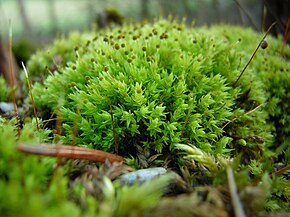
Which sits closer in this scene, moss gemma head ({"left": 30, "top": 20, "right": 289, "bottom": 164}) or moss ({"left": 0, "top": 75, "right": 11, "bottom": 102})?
moss gemma head ({"left": 30, "top": 20, "right": 289, "bottom": 164})

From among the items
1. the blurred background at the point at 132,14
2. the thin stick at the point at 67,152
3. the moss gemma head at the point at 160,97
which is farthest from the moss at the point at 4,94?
the thin stick at the point at 67,152

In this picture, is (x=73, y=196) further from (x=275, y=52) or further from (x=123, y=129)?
(x=275, y=52)

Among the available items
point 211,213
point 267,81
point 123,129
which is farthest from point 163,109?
point 267,81

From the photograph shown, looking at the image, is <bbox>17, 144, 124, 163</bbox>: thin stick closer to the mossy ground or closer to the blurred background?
the mossy ground

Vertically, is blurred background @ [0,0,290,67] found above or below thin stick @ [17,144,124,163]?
above

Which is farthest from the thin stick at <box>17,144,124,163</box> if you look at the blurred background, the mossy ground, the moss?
the moss

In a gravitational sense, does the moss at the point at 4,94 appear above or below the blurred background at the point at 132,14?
below

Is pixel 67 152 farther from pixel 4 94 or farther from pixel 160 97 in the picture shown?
pixel 4 94

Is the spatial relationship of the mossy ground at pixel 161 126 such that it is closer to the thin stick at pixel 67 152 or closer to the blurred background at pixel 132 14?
the thin stick at pixel 67 152
